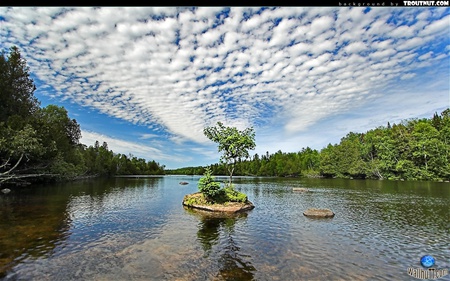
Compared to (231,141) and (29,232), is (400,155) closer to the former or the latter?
(231,141)

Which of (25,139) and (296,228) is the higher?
(25,139)

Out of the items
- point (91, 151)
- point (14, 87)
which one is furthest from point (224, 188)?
point (91, 151)

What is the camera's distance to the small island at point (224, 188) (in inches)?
1216

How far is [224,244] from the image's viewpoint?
56.3ft

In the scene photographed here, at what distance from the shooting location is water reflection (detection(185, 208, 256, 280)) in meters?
12.6

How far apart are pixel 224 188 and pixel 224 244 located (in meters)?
17.3

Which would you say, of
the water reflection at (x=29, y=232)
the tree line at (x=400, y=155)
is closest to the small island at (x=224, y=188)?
the water reflection at (x=29, y=232)

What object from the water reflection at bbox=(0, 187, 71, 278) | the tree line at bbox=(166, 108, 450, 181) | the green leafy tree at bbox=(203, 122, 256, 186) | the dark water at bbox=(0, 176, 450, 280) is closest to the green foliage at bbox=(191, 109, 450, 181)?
the tree line at bbox=(166, 108, 450, 181)

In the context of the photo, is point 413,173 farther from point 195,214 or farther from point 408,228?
point 195,214

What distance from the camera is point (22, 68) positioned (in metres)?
48.4

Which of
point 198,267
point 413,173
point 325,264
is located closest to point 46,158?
point 198,267

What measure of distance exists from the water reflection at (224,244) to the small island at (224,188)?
93.9 inches

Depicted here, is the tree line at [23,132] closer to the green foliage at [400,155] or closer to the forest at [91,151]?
the forest at [91,151]

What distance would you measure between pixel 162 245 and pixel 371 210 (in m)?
26.8
